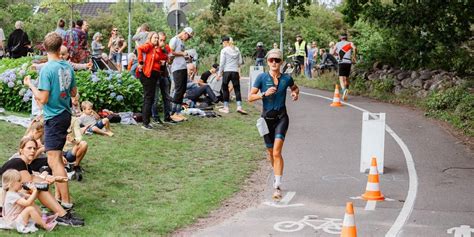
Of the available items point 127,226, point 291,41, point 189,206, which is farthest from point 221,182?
point 291,41

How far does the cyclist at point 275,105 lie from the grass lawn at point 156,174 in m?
0.86

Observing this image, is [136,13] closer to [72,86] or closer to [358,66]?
[358,66]

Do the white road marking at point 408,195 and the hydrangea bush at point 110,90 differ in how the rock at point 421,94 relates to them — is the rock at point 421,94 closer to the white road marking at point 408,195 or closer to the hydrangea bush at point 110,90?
the white road marking at point 408,195

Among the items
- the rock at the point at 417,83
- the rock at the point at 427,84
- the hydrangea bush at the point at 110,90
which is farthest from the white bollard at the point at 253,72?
the hydrangea bush at the point at 110,90

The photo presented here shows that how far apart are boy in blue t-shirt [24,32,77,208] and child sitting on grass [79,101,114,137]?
14.7ft

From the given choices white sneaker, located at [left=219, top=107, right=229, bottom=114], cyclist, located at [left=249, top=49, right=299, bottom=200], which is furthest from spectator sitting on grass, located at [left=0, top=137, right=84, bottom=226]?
white sneaker, located at [left=219, top=107, right=229, bottom=114]

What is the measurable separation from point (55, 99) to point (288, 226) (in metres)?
3.07

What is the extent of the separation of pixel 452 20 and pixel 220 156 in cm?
1221

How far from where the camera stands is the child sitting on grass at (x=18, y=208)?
8734 mm

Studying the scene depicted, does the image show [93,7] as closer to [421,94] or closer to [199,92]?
[421,94]

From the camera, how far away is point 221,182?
12445 millimetres

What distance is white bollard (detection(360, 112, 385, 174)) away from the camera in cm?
1350

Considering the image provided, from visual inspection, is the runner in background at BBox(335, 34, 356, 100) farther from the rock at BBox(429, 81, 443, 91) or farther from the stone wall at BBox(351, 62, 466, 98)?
the rock at BBox(429, 81, 443, 91)

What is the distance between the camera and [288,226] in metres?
9.86
